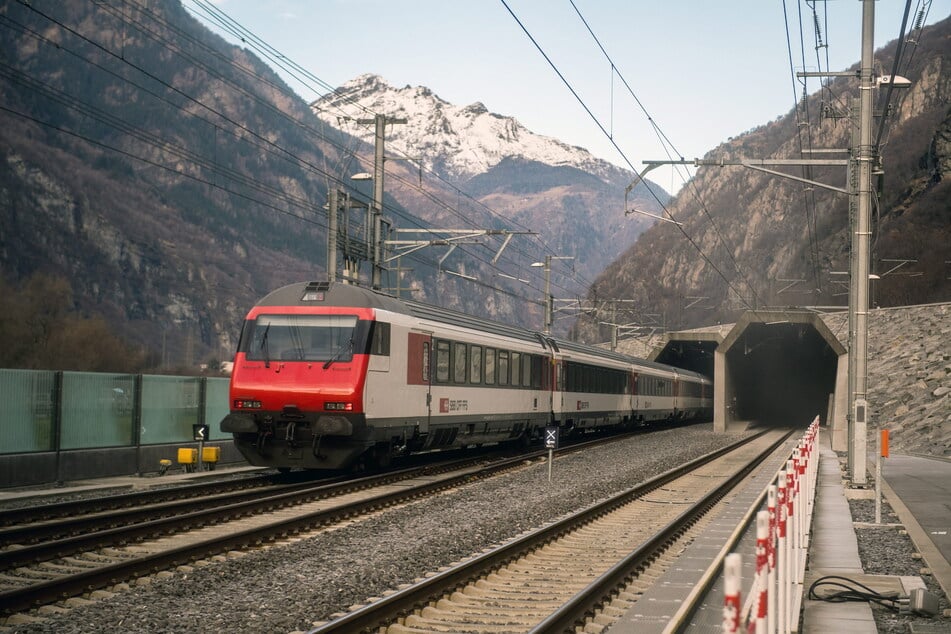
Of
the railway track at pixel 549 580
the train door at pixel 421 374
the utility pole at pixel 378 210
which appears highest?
the utility pole at pixel 378 210

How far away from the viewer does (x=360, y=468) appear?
67.8 ft

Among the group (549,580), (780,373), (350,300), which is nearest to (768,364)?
(780,373)

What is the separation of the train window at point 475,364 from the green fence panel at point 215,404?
548 centimetres

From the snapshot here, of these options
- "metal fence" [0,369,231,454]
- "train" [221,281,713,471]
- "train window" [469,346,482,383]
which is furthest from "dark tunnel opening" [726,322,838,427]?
"metal fence" [0,369,231,454]

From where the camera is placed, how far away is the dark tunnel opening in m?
55.7

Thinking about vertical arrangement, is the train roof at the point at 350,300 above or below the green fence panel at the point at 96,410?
above

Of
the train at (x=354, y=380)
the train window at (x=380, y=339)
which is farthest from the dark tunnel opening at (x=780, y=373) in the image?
the train window at (x=380, y=339)

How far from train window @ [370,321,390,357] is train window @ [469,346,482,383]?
460 cm

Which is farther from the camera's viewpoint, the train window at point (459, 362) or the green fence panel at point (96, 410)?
the train window at point (459, 362)

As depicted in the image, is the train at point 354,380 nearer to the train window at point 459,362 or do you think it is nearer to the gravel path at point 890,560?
the train window at point 459,362

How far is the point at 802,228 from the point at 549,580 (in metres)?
115

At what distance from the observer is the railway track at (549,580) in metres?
8.58

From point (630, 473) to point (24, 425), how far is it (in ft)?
40.9

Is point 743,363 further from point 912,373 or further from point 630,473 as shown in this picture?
point 630,473
